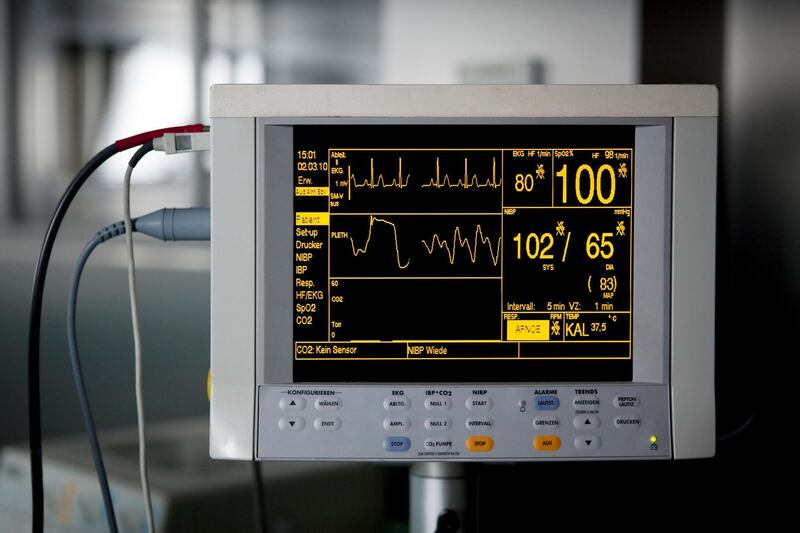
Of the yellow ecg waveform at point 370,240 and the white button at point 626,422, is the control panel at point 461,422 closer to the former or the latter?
the white button at point 626,422

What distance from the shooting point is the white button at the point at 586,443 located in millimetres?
784

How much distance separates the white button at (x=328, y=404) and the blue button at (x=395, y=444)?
5 cm

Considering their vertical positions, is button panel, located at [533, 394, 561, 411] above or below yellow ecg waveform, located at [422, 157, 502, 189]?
below

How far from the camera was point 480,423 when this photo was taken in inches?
30.9

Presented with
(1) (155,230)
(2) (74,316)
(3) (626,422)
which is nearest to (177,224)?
(1) (155,230)

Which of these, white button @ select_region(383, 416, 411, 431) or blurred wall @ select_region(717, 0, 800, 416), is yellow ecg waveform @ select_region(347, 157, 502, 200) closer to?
white button @ select_region(383, 416, 411, 431)

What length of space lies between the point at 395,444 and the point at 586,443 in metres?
0.17

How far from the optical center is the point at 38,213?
8.91 feet

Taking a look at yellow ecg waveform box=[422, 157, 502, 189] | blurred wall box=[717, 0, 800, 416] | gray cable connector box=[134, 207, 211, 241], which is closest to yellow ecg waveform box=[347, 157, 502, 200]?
yellow ecg waveform box=[422, 157, 502, 189]

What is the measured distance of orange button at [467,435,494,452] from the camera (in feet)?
2.57

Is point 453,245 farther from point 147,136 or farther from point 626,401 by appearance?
point 147,136

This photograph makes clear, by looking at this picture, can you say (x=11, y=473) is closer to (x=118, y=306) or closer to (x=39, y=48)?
(x=118, y=306)

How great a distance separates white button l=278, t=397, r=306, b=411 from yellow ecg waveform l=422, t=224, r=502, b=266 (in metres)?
0.18

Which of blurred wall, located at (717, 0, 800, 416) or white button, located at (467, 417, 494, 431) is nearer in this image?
white button, located at (467, 417, 494, 431)
